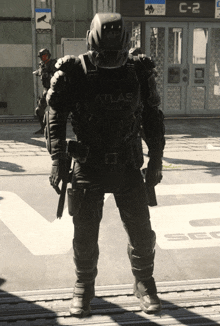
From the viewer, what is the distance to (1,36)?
11570 millimetres

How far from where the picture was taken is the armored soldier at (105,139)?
2484mm

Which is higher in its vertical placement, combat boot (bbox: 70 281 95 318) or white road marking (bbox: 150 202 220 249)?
combat boot (bbox: 70 281 95 318)

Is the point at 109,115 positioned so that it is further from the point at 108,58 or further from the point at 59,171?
the point at 59,171

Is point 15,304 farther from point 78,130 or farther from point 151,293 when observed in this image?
point 78,130

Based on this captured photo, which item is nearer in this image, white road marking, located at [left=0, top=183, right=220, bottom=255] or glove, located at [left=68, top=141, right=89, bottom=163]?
glove, located at [left=68, top=141, right=89, bottom=163]

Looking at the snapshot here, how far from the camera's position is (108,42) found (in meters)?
2.45

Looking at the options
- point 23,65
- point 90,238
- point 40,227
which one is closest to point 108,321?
point 90,238

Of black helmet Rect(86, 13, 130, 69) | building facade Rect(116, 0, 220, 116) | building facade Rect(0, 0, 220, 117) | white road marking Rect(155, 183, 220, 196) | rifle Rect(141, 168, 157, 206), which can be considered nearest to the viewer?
black helmet Rect(86, 13, 130, 69)

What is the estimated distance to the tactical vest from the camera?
2.49 metres

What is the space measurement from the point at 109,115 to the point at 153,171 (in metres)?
0.51

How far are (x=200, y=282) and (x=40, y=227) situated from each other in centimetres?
172

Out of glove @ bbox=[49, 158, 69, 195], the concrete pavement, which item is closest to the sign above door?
the concrete pavement

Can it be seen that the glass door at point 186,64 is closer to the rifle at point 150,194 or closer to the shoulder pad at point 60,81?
the rifle at point 150,194

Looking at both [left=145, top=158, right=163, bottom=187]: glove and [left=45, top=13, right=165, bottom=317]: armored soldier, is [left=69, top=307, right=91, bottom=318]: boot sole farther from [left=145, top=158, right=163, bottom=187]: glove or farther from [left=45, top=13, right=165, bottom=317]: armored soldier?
[left=145, top=158, right=163, bottom=187]: glove
